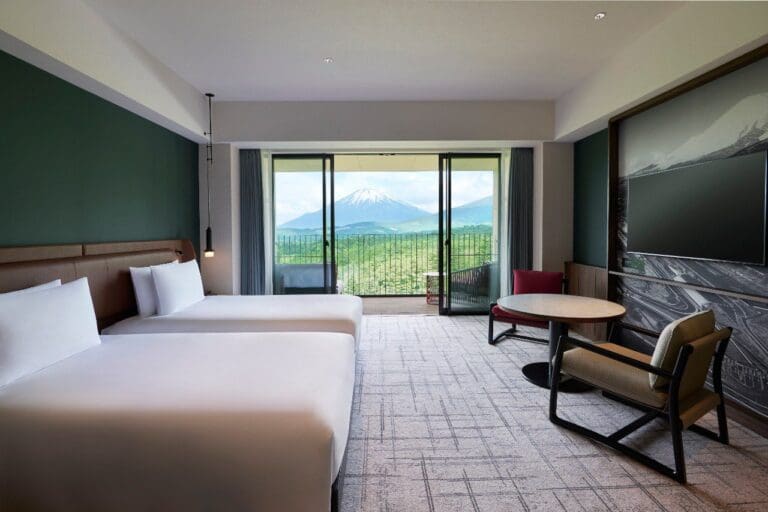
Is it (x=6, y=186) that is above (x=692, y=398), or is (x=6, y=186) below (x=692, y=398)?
above

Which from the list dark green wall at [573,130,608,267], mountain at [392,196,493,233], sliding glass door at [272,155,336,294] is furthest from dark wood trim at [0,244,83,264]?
dark green wall at [573,130,608,267]

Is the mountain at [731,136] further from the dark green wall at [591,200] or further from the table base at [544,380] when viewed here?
the table base at [544,380]

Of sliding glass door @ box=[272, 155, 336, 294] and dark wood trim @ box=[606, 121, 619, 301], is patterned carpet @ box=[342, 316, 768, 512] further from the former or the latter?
sliding glass door @ box=[272, 155, 336, 294]

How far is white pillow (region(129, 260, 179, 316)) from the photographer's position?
3.08m

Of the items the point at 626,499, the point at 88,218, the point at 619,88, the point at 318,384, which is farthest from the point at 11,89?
the point at 619,88

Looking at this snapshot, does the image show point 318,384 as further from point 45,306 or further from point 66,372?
point 45,306

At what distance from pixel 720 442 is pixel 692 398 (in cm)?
45

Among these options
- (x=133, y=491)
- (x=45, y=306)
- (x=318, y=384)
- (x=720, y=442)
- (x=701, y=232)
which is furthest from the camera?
(x=701, y=232)

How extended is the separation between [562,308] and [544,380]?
25.3 inches

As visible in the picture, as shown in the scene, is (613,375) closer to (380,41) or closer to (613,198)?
(613,198)

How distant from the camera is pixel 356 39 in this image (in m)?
3.07

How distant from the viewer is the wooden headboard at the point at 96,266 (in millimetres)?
2225

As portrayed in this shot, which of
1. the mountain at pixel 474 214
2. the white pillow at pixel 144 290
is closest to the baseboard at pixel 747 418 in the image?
the mountain at pixel 474 214

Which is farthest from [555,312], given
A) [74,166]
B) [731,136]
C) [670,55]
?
[74,166]
